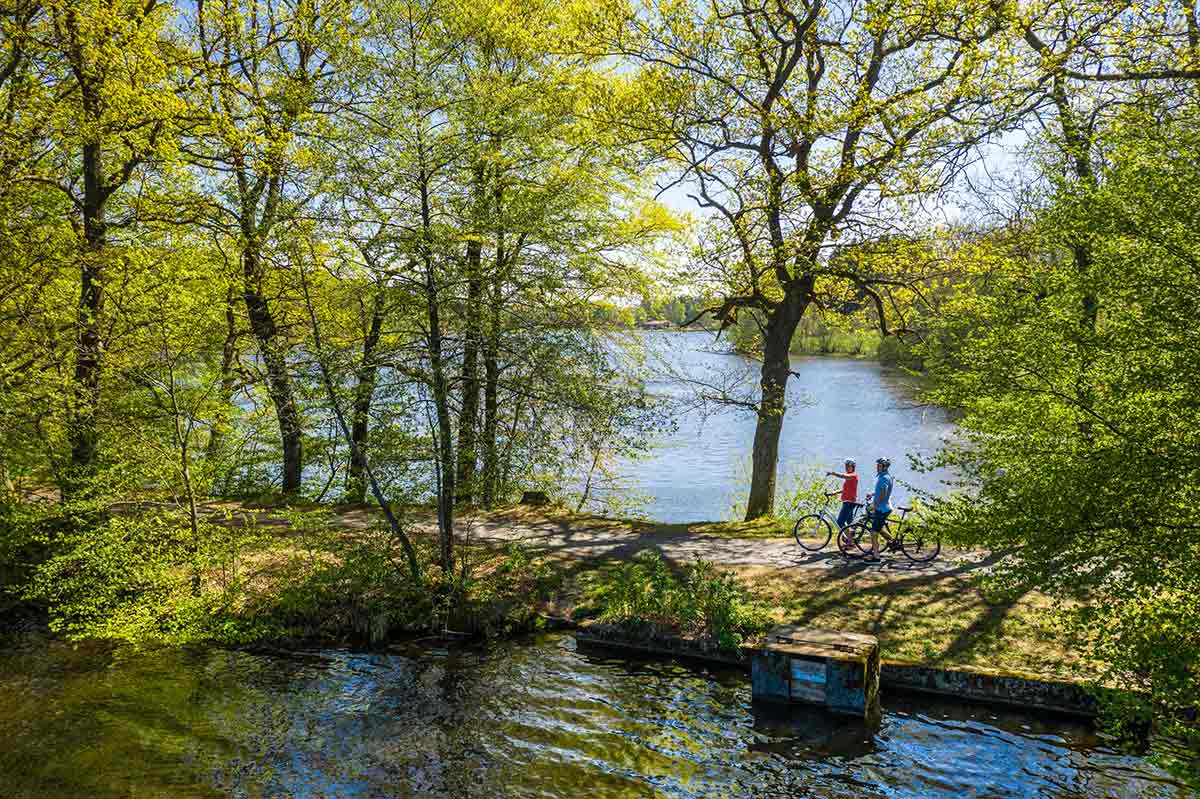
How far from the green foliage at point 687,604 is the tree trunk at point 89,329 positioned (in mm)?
9102

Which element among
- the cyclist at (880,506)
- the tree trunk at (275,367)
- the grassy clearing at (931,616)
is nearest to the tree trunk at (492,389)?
the tree trunk at (275,367)

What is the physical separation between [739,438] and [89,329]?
30.2 metres

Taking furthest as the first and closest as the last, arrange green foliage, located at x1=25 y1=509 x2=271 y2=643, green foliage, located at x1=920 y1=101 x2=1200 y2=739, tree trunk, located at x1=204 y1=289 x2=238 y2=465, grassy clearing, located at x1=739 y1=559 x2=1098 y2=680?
tree trunk, located at x1=204 y1=289 x2=238 y2=465 → green foliage, located at x1=25 y1=509 x2=271 y2=643 → grassy clearing, located at x1=739 y1=559 x2=1098 y2=680 → green foliage, located at x1=920 y1=101 x2=1200 y2=739

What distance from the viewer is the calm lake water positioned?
68.3 feet

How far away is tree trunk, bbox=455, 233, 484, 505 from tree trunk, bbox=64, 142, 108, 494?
239 inches

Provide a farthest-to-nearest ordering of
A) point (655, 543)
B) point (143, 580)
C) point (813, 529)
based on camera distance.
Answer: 1. point (655, 543)
2. point (813, 529)
3. point (143, 580)

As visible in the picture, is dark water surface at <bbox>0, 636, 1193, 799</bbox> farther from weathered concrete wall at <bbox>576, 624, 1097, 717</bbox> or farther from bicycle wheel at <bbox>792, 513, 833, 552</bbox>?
bicycle wheel at <bbox>792, 513, 833, 552</bbox>

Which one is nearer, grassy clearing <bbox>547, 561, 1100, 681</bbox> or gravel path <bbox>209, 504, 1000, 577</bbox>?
grassy clearing <bbox>547, 561, 1100, 681</bbox>

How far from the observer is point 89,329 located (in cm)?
1391

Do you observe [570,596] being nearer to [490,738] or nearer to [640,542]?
[640,542]


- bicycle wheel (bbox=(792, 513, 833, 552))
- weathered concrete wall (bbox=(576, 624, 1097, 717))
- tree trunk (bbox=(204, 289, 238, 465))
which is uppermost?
tree trunk (bbox=(204, 289, 238, 465))

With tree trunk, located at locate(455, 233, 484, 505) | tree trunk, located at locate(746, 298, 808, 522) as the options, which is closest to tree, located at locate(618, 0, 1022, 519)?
tree trunk, located at locate(746, 298, 808, 522)

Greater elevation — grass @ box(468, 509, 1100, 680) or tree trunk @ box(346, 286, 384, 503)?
tree trunk @ box(346, 286, 384, 503)

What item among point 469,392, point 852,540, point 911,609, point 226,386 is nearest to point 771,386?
point 852,540
